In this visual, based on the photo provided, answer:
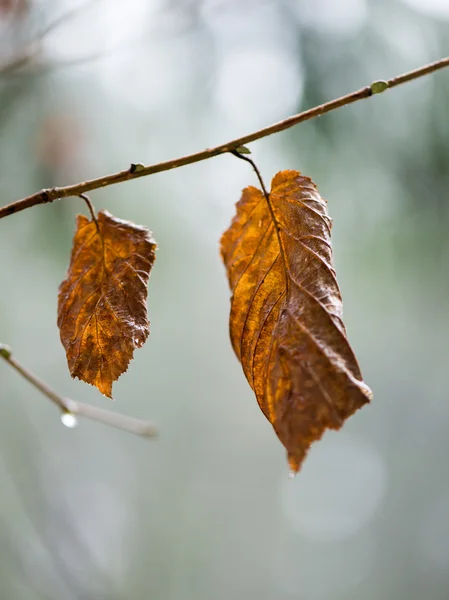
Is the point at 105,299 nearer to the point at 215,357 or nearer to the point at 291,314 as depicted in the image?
the point at 291,314

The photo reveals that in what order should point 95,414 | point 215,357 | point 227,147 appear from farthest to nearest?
1. point 215,357
2. point 95,414
3. point 227,147

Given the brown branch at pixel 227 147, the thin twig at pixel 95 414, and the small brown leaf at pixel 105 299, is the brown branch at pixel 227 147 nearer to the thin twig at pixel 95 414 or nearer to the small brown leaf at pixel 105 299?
the small brown leaf at pixel 105 299

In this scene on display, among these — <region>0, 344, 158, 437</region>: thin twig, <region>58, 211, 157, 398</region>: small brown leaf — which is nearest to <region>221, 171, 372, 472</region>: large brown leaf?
<region>58, 211, 157, 398</region>: small brown leaf

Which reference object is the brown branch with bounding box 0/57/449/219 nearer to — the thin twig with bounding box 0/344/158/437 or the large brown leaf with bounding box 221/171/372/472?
the large brown leaf with bounding box 221/171/372/472

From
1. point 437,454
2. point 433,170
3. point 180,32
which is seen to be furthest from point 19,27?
point 437,454

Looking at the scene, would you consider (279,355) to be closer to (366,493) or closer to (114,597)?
(114,597)

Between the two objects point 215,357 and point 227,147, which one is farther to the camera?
point 215,357

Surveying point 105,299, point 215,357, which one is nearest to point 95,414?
point 105,299

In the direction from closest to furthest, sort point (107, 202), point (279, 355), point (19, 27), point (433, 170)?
point (279, 355) < point (19, 27) < point (433, 170) < point (107, 202)
